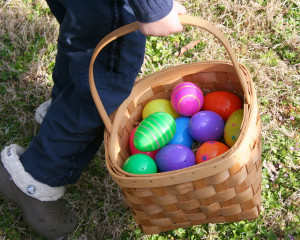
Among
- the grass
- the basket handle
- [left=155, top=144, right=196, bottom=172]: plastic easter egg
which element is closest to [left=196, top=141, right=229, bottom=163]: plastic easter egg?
[left=155, top=144, right=196, bottom=172]: plastic easter egg

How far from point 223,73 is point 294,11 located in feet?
3.26

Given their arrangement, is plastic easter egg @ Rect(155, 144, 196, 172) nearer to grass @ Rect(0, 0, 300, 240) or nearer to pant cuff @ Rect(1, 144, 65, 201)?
grass @ Rect(0, 0, 300, 240)

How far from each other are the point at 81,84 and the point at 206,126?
565 mm

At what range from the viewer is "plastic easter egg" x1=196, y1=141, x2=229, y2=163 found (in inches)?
67.8

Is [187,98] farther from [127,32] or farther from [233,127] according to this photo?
[127,32]

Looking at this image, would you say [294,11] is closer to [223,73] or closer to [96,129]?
[223,73]

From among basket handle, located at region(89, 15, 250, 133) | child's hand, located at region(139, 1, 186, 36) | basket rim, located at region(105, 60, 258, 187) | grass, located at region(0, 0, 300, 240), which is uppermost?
child's hand, located at region(139, 1, 186, 36)

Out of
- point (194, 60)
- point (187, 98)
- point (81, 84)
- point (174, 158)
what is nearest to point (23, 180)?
point (81, 84)

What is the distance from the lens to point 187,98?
6.12 ft

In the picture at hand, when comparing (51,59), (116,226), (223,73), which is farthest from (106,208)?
(51,59)

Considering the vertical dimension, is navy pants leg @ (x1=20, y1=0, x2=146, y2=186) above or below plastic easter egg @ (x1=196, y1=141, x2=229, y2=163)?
above

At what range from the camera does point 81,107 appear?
177cm

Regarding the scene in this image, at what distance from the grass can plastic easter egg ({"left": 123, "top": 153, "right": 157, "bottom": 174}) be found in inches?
14.7

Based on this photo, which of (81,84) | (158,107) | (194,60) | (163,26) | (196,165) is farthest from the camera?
(194,60)
